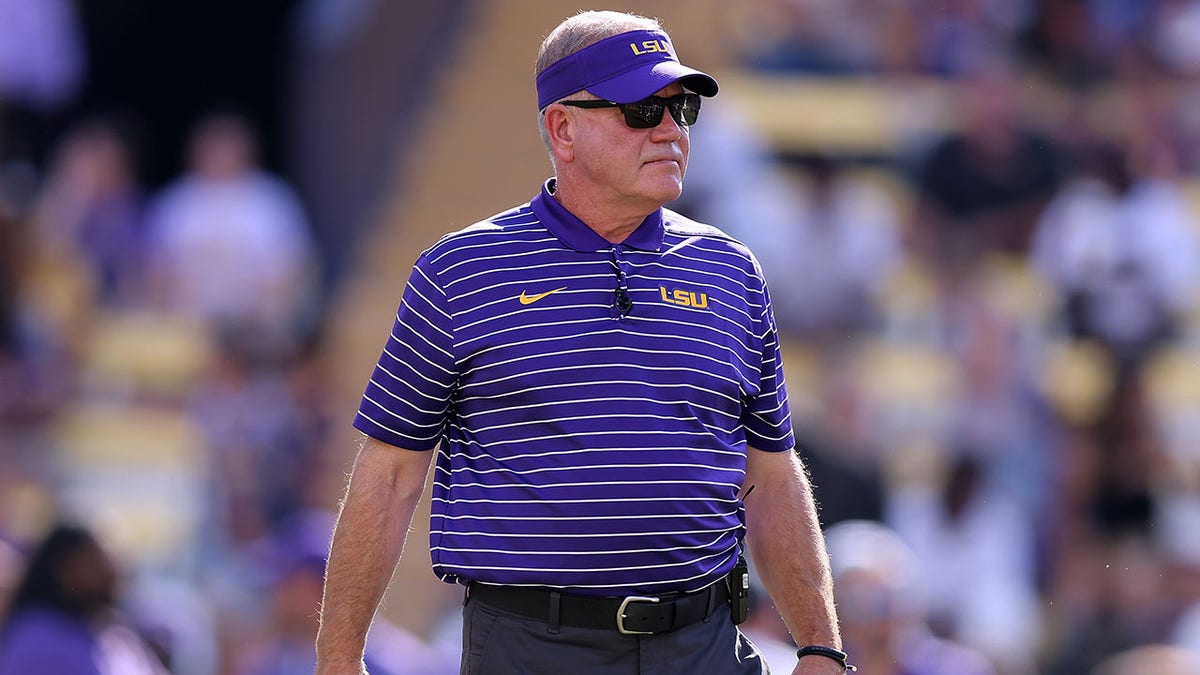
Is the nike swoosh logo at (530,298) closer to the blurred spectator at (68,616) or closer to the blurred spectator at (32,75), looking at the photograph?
the blurred spectator at (68,616)

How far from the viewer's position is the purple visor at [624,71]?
12.4ft

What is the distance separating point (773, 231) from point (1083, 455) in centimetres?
201

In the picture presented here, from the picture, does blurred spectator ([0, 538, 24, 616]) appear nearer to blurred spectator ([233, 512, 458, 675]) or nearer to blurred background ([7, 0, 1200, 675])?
blurred background ([7, 0, 1200, 675])

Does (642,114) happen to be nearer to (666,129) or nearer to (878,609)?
(666,129)

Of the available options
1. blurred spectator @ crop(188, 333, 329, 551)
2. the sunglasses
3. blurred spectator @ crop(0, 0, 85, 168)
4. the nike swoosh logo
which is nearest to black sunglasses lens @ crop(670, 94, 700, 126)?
the sunglasses

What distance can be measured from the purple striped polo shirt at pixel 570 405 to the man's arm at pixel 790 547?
Answer: 6.0 inches

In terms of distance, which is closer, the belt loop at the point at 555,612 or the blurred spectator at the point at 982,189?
→ the belt loop at the point at 555,612

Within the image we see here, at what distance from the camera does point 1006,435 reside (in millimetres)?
9852

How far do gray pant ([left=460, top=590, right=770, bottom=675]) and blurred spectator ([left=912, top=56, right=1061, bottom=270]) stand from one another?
292 inches

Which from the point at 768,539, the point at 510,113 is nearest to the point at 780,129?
the point at 510,113

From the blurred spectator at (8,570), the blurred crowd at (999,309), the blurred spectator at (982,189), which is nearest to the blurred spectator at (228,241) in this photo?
the blurred crowd at (999,309)

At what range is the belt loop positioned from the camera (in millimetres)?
3639

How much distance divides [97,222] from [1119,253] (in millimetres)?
6269

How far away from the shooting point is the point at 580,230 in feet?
12.6
